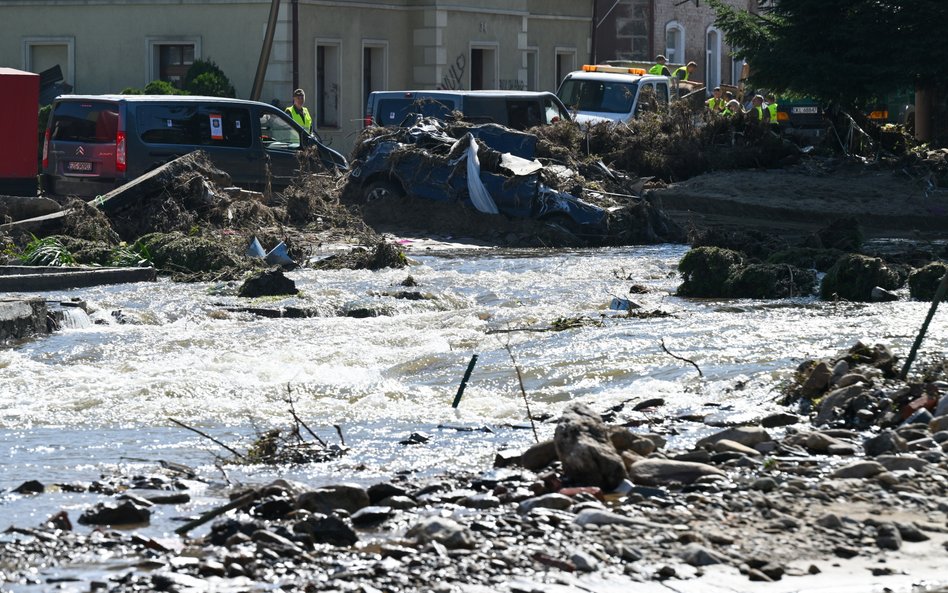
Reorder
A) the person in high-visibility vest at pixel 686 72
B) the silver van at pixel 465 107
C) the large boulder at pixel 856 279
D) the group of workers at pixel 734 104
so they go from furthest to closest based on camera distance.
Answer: the person in high-visibility vest at pixel 686 72
the group of workers at pixel 734 104
the silver van at pixel 465 107
the large boulder at pixel 856 279

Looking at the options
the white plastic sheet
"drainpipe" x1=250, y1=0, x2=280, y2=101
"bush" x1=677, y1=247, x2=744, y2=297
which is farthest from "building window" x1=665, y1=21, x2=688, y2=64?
"bush" x1=677, y1=247, x2=744, y2=297

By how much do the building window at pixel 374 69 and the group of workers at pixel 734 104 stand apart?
21.1ft

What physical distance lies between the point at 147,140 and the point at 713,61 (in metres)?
34.5

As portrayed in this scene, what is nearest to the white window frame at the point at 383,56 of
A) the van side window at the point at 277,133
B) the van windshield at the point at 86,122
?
the van side window at the point at 277,133

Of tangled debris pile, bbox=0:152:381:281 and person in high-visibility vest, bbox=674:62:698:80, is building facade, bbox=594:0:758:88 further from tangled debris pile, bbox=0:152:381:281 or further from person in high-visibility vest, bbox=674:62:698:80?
tangled debris pile, bbox=0:152:381:281

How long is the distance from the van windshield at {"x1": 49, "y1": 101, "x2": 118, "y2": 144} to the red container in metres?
0.34

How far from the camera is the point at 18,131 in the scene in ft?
70.7

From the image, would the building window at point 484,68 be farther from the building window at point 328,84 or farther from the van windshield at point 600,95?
the van windshield at point 600,95

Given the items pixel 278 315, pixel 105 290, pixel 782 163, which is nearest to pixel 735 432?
pixel 278 315

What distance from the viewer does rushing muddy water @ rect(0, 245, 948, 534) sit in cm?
831

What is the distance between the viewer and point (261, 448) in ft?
26.4

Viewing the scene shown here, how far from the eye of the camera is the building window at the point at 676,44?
50406mm

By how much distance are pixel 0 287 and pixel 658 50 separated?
36450mm

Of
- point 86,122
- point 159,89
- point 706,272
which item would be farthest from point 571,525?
point 159,89
